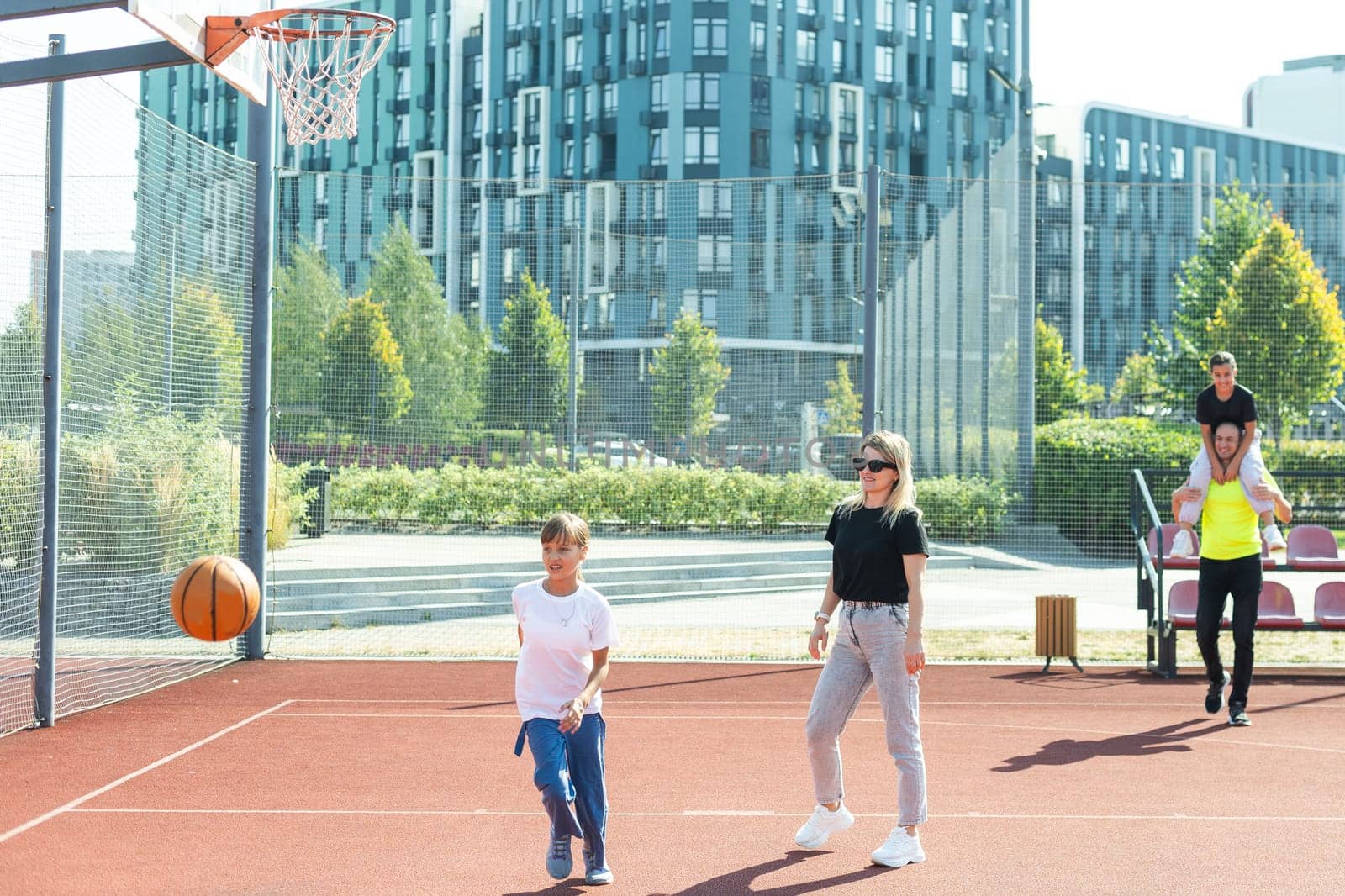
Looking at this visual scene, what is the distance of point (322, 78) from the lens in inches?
361

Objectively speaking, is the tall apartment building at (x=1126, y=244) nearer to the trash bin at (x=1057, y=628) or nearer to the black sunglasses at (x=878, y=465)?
the trash bin at (x=1057, y=628)

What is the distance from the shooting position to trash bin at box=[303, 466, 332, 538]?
13359 millimetres

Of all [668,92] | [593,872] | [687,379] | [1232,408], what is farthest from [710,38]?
[593,872]

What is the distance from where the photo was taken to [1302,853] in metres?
5.98

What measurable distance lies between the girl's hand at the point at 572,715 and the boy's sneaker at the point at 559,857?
0.44 m

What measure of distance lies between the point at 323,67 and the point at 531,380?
4.40m

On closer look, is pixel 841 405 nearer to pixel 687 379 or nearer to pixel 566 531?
→ pixel 687 379

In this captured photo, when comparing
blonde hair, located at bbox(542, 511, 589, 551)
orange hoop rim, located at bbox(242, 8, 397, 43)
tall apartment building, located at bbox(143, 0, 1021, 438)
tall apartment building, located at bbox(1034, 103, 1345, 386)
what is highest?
tall apartment building, located at bbox(143, 0, 1021, 438)

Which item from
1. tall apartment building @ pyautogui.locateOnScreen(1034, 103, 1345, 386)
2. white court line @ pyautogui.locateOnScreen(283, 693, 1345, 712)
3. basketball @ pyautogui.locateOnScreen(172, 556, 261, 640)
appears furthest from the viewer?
tall apartment building @ pyautogui.locateOnScreen(1034, 103, 1345, 386)

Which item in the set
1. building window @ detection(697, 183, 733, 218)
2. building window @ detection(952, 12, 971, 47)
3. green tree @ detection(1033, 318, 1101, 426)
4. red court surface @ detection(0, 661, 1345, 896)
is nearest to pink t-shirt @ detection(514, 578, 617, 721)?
red court surface @ detection(0, 661, 1345, 896)

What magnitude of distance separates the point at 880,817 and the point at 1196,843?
4.48ft

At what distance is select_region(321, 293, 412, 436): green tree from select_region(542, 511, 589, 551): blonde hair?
7542 millimetres

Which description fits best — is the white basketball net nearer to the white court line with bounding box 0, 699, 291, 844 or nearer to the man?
the white court line with bounding box 0, 699, 291, 844

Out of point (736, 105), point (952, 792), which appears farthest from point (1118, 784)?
point (736, 105)
